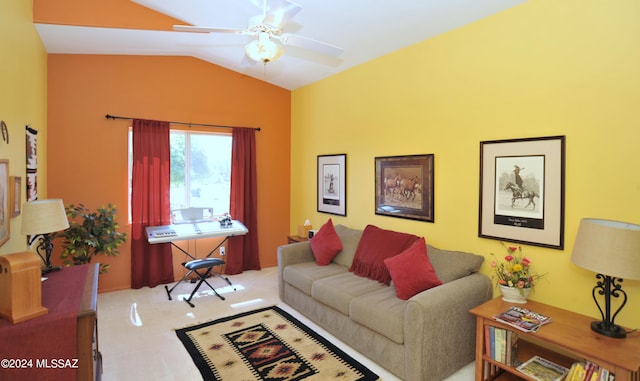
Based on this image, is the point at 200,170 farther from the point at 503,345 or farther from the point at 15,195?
the point at 503,345

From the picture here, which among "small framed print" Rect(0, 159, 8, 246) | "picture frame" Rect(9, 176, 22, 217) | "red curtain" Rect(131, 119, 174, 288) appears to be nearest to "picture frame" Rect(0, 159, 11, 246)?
"small framed print" Rect(0, 159, 8, 246)

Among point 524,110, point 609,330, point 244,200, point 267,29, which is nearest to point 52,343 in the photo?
point 267,29

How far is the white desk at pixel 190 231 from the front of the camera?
4082 mm

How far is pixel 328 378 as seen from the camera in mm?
2551

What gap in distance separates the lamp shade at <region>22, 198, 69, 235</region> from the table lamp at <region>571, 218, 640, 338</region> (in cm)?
347

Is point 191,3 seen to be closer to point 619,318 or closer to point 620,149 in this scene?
point 620,149

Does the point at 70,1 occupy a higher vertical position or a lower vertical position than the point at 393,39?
higher

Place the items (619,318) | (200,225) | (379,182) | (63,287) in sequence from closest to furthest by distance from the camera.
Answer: (63,287)
(619,318)
(379,182)
(200,225)

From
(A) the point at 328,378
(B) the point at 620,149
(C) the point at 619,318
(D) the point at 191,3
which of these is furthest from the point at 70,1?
(C) the point at 619,318

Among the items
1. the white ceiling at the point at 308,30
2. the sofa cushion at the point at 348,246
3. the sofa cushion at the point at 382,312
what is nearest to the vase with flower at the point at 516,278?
the sofa cushion at the point at 382,312

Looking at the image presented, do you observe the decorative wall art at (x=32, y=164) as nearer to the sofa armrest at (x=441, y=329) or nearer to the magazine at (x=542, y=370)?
the sofa armrest at (x=441, y=329)

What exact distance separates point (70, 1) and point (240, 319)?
3.57m

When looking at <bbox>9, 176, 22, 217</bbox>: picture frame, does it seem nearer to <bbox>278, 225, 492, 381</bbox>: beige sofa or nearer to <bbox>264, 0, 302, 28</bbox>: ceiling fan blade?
<bbox>264, 0, 302, 28</bbox>: ceiling fan blade

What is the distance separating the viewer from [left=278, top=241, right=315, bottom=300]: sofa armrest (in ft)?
13.2
